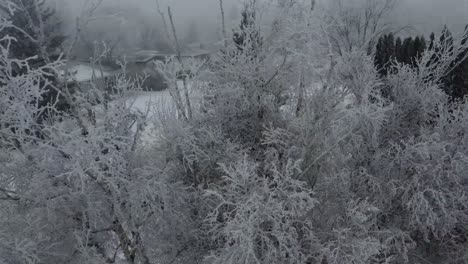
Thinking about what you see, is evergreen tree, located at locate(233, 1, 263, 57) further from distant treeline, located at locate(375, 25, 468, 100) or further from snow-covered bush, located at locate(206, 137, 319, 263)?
distant treeline, located at locate(375, 25, 468, 100)

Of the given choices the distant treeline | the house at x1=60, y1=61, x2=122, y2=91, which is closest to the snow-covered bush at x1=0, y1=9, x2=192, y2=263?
the house at x1=60, y1=61, x2=122, y2=91

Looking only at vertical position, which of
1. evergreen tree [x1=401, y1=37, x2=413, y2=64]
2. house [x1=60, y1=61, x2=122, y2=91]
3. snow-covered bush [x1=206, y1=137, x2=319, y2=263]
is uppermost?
house [x1=60, y1=61, x2=122, y2=91]

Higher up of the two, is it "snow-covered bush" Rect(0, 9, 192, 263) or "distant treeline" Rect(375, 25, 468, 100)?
"snow-covered bush" Rect(0, 9, 192, 263)

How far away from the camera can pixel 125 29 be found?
25828 mm

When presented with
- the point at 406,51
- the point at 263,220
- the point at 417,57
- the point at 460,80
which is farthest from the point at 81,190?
the point at 406,51

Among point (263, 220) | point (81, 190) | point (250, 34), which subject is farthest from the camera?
point (250, 34)

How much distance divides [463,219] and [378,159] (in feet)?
6.45

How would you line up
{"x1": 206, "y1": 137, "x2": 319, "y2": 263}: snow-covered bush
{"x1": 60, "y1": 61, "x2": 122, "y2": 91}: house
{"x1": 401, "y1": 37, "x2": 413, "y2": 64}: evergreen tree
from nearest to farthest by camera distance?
{"x1": 206, "y1": 137, "x2": 319, "y2": 263}: snow-covered bush < {"x1": 60, "y1": 61, "x2": 122, "y2": 91}: house < {"x1": 401, "y1": 37, "x2": 413, "y2": 64}: evergreen tree

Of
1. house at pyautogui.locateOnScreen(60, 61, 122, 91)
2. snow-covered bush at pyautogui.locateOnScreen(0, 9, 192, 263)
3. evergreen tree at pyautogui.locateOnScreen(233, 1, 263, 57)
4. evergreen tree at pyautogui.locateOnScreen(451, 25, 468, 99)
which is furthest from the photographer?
evergreen tree at pyautogui.locateOnScreen(451, 25, 468, 99)

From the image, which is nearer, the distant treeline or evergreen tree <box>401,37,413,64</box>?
the distant treeline

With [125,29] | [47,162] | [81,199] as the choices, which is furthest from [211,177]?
[125,29]

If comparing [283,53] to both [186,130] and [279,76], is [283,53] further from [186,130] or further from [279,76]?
[186,130]

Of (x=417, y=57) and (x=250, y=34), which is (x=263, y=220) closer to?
(x=250, y=34)

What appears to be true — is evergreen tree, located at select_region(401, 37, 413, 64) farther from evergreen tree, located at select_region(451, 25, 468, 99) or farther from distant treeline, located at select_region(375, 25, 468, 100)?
evergreen tree, located at select_region(451, 25, 468, 99)
